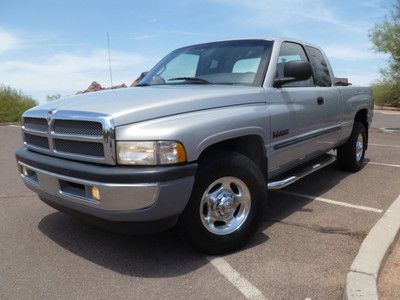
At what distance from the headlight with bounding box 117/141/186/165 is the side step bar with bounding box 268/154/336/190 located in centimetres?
148

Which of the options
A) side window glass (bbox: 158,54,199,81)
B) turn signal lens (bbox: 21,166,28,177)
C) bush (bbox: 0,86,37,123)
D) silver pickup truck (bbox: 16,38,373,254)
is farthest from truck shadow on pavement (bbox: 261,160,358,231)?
bush (bbox: 0,86,37,123)

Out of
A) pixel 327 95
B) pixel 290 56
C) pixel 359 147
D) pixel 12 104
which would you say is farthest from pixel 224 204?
pixel 12 104

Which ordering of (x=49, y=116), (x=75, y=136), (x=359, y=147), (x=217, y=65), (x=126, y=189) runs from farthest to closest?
(x=359, y=147), (x=217, y=65), (x=49, y=116), (x=75, y=136), (x=126, y=189)

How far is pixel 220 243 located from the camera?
3795 mm

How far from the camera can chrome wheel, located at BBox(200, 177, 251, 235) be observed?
3770 millimetres

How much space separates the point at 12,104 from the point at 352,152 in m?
20.0

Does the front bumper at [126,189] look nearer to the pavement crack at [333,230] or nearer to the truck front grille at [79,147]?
the truck front grille at [79,147]

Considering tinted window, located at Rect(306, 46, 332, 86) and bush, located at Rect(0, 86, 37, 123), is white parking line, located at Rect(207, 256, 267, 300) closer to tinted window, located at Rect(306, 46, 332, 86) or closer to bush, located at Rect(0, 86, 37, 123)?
tinted window, located at Rect(306, 46, 332, 86)

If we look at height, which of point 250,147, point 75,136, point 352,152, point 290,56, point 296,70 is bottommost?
point 352,152

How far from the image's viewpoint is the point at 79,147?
353 centimetres

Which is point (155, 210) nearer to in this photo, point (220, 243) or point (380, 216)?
point (220, 243)

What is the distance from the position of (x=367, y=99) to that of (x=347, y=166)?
1177 mm

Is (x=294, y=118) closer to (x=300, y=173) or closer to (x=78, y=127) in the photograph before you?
(x=300, y=173)

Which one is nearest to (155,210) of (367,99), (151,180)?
(151,180)
